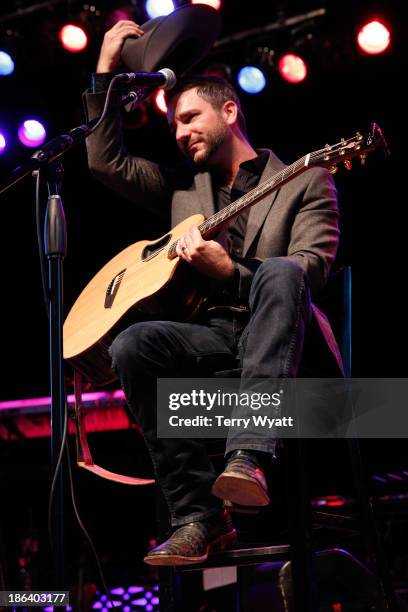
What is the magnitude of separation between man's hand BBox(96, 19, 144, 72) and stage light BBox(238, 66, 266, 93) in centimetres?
164

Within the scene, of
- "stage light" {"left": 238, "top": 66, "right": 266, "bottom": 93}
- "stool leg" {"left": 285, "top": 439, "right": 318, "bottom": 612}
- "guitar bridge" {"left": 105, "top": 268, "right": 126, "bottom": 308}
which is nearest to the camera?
"stool leg" {"left": 285, "top": 439, "right": 318, "bottom": 612}

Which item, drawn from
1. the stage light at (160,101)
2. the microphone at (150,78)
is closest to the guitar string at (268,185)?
the microphone at (150,78)

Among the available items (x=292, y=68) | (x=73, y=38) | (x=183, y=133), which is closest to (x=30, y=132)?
(x=73, y=38)

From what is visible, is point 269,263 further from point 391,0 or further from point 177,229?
point 391,0

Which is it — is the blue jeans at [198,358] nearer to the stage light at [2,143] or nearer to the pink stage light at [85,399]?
the pink stage light at [85,399]

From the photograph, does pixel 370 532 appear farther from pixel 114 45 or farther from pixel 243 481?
pixel 114 45

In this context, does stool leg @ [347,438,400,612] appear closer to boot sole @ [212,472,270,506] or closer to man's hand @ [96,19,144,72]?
boot sole @ [212,472,270,506]

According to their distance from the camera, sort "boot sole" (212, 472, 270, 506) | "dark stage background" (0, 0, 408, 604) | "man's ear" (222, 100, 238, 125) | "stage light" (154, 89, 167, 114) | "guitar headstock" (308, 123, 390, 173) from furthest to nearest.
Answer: "stage light" (154, 89, 167, 114), "dark stage background" (0, 0, 408, 604), "man's ear" (222, 100, 238, 125), "guitar headstock" (308, 123, 390, 173), "boot sole" (212, 472, 270, 506)

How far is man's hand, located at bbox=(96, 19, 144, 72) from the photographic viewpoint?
2676 millimetres

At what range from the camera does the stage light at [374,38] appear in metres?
3.94

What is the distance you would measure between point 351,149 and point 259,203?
0.43 meters

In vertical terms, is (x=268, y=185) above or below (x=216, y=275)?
above

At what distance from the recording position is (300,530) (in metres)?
1.88

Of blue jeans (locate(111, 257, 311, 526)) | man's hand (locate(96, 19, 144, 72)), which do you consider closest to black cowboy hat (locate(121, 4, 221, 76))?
man's hand (locate(96, 19, 144, 72))
